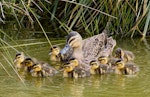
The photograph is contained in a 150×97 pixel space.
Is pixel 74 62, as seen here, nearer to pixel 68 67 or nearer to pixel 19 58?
pixel 68 67

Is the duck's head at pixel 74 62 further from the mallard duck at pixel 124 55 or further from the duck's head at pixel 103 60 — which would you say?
the mallard duck at pixel 124 55

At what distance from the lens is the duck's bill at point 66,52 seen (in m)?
7.30

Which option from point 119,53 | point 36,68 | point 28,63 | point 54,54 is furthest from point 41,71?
point 119,53

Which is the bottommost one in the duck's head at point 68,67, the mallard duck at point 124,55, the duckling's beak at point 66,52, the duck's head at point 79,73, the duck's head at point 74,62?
the duck's head at point 79,73

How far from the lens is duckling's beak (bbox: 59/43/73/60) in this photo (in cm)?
730

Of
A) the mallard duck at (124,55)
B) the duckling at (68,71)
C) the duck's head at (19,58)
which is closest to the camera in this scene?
the duckling at (68,71)

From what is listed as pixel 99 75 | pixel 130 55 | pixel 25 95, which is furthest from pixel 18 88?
pixel 130 55

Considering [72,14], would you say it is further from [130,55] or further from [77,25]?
[130,55]

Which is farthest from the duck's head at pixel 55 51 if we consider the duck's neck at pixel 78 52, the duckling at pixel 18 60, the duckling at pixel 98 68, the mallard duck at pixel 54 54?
the duckling at pixel 98 68

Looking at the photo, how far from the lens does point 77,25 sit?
866 cm

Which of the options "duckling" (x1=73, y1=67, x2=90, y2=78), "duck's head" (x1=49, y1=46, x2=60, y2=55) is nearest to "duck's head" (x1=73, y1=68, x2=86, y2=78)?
"duckling" (x1=73, y1=67, x2=90, y2=78)

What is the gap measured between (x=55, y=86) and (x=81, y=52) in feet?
3.93

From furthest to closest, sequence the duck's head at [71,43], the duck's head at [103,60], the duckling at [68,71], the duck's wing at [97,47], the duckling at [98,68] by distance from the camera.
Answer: the duck's wing at [97,47]
the duck's head at [71,43]
the duck's head at [103,60]
the duckling at [98,68]
the duckling at [68,71]

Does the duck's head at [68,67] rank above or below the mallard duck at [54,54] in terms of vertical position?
below
